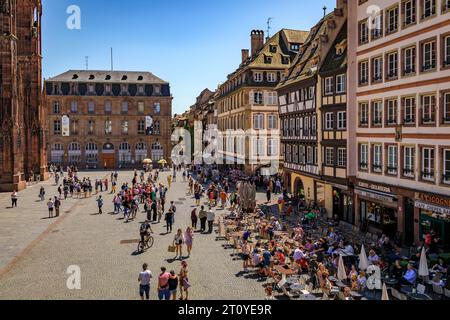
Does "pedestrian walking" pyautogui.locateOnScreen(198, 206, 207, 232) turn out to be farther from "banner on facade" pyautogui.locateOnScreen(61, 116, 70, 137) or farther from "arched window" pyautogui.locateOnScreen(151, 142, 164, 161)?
"banner on facade" pyautogui.locateOnScreen(61, 116, 70, 137)

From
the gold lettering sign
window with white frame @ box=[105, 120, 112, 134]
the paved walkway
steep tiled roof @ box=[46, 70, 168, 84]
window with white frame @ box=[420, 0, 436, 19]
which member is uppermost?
steep tiled roof @ box=[46, 70, 168, 84]

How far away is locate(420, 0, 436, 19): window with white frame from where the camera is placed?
2101 centimetres

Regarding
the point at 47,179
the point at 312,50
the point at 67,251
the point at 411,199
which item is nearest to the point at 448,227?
the point at 411,199

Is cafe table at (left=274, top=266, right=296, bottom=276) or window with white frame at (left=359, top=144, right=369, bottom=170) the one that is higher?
window with white frame at (left=359, top=144, right=369, bottom=170)

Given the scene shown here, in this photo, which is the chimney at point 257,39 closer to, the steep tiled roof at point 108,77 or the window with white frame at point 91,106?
the steep tiled roof at point 108,77

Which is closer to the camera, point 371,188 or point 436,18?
point 436,18

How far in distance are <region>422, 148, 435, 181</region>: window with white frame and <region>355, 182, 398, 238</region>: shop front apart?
110 inches

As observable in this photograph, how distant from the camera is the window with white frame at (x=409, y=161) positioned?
75.5 ft

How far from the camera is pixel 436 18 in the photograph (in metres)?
20.7

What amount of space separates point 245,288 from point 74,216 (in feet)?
63.5

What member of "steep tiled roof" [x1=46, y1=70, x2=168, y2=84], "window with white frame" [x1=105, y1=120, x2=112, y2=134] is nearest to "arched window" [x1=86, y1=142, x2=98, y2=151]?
"window with white frame" [x1=105, y1=120, x2=112, y2=134]

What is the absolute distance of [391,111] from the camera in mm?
24922

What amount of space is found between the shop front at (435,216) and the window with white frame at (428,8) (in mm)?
8302
